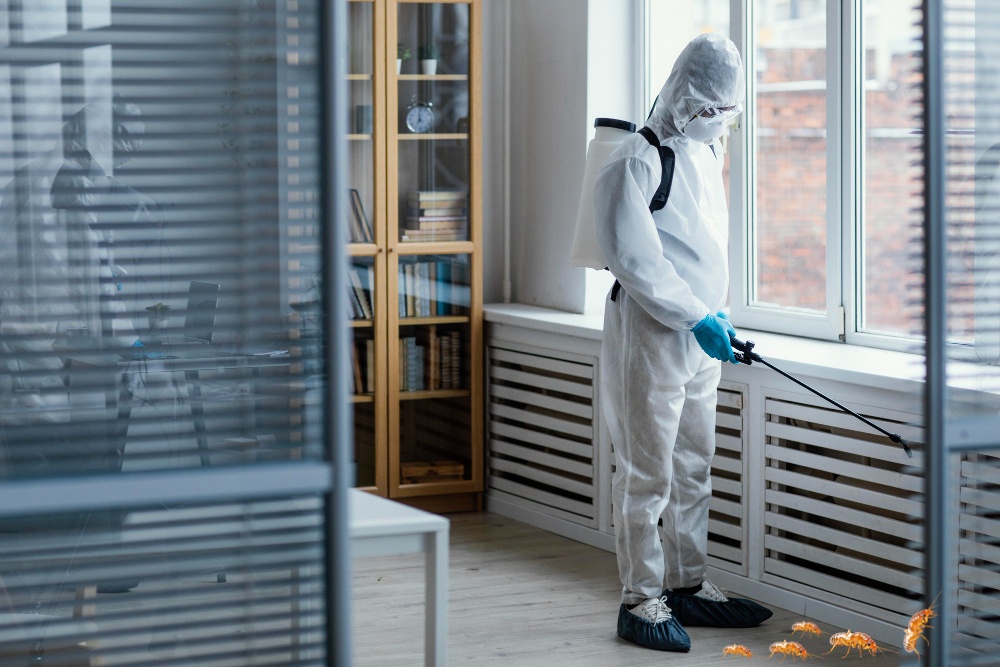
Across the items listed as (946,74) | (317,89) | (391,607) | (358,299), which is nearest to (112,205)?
(317,89)

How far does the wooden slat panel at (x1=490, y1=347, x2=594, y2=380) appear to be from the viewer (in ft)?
14.4

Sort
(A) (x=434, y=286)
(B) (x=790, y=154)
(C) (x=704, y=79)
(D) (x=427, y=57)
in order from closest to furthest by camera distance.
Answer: (C) (x=704, y=79) → (B) (x=790, y=154) → (D) (x=427, y=57) → (A) (x=434, y=286)

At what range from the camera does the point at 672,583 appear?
3545mm

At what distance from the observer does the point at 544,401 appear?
457 cm

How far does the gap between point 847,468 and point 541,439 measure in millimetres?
1493

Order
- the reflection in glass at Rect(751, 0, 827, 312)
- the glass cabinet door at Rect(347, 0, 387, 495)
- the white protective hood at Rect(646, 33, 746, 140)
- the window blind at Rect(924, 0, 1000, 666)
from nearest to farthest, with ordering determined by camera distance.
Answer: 1. the window blind at Rect(924, 0, 1000, 666)
2. the white protective hood at Rect(646, 33, 746, 140)
3. the reflection in glass at Rect(751, 0, 827, 312)
4. the glass cabinet door at Rect(347, 0, 387, 495)

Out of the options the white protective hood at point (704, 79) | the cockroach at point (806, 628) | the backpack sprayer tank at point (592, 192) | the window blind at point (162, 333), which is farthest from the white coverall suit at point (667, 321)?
the window blind at point (162, 333)

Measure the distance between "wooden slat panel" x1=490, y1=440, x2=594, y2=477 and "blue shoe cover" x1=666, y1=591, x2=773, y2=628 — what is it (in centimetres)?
95

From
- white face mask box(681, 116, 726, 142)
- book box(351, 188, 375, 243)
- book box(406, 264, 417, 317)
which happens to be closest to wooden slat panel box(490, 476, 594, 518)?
book box(406, 264, 417, 317)

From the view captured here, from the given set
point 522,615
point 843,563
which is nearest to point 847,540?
point 843,563

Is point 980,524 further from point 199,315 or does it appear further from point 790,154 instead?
point 790,154

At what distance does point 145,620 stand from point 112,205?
49 cm

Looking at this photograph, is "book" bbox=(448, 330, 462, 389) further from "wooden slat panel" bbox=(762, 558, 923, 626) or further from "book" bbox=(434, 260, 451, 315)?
"wooden slat panel" bbox=(762, 558, 923, 626)

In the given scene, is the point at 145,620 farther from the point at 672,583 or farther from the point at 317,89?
the point at 672,583
